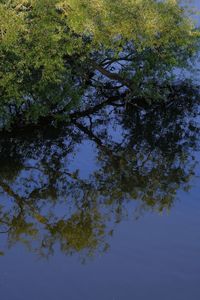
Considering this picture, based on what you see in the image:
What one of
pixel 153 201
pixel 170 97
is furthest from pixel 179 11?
pixel 153 201

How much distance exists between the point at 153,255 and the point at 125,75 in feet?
51.8

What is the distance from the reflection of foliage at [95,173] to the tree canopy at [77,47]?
1.48 metres

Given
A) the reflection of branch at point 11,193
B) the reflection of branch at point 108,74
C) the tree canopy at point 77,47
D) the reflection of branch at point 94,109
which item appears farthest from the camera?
the reflection of branch at point 94,109

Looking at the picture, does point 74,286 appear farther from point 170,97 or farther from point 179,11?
point 170,97

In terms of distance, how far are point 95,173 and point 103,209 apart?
13.1ft

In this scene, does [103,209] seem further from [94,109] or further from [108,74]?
[94,109]

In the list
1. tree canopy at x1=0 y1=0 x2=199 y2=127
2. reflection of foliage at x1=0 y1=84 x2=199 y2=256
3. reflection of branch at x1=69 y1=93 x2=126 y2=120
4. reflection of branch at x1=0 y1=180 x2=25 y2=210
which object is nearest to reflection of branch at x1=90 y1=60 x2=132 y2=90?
tree canopy at x1=0 y1=0 x2=199 y2=127

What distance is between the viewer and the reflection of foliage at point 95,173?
21.1 meters

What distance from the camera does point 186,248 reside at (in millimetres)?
19656

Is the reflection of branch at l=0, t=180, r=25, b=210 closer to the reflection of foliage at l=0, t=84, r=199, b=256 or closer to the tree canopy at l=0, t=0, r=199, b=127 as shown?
the reflection of foliage at l=0, t=84, r=199, b=256

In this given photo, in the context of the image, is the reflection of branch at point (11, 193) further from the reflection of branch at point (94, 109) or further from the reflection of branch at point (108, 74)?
the reflection of branch at point (108, 74)

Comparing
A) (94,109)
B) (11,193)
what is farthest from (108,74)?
(11,193)

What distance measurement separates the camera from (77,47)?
2947 centimetres

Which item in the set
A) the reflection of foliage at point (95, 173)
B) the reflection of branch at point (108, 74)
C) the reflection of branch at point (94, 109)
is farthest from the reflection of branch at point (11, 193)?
the reflection of branch at point (108, 74)
